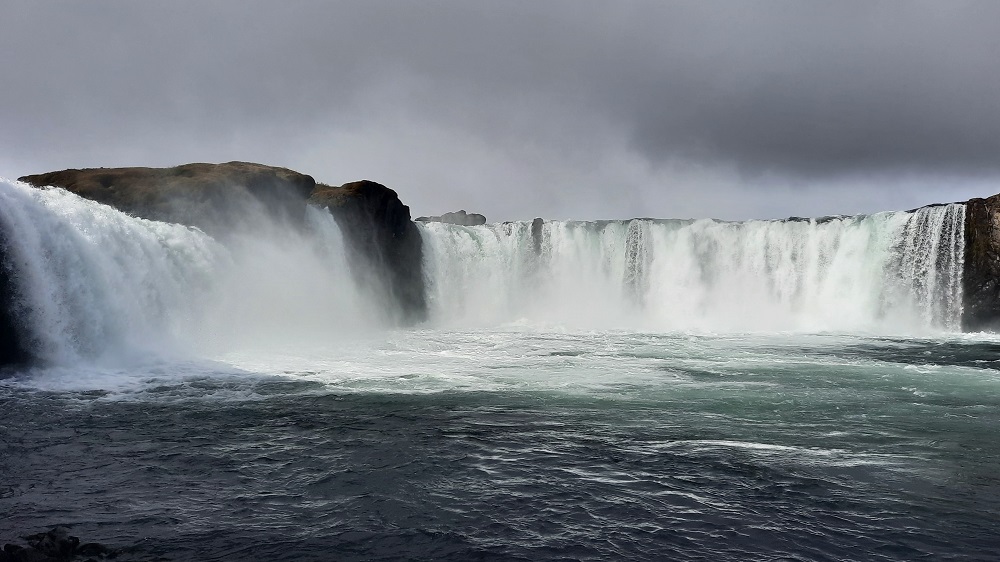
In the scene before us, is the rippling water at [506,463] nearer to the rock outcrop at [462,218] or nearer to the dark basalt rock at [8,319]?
the dark basalt rock at [8,319]

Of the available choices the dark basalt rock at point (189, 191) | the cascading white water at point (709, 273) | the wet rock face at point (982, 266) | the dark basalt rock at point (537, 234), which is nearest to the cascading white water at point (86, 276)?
the dark basalt rock at point (189, 191)

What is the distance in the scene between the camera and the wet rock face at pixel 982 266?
32.9 m

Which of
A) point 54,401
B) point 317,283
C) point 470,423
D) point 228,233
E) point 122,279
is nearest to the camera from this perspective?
point 470,423

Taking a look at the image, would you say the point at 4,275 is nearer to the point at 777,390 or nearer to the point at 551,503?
the point at 551,503

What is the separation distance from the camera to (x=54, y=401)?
1398 centimetres

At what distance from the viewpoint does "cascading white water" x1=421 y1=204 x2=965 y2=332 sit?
1417 inches

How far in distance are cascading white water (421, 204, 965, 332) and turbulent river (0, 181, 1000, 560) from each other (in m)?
0.75

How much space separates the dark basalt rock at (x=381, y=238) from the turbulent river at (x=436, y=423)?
2.16 meters

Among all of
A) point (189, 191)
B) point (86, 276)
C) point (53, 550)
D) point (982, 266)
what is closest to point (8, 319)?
point (86, 276)

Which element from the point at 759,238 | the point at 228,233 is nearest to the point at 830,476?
the point at 228,233

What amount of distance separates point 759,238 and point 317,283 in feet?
83.2

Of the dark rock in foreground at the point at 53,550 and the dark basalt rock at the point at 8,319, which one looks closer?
the dark rock in foreground at the point at 53,550

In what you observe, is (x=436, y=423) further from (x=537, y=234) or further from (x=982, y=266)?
(x=537, y=234)

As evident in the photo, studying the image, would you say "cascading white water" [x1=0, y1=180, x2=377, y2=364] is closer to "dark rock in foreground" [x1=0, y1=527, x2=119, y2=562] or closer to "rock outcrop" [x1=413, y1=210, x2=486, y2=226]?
"dark rock in foreground" [x1=0, y1=527, x2=119, y2=562]
